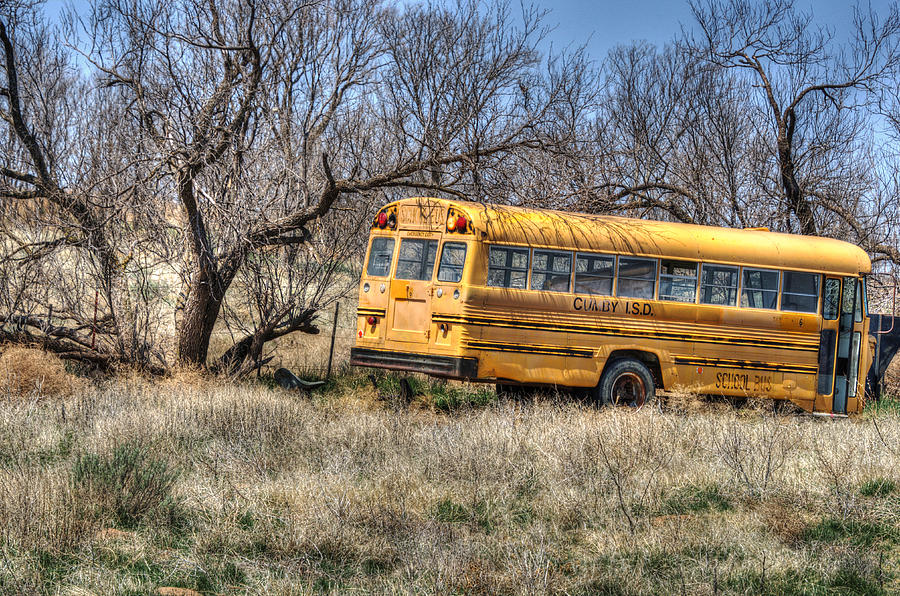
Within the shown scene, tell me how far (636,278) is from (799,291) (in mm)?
2551

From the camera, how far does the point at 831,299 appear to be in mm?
11477

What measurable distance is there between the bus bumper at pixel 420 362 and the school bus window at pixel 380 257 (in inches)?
43.9

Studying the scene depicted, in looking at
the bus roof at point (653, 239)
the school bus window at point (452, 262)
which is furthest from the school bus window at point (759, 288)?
the school bus window at point (452, 262)

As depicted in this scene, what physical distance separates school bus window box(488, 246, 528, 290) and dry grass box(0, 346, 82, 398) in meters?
5.78

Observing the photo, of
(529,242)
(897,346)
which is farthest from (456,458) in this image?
(897,346)

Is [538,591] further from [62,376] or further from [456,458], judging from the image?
[62,376]

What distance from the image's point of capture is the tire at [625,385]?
35.0 feet

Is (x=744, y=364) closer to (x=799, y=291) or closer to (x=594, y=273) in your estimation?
(x=799, y=291)

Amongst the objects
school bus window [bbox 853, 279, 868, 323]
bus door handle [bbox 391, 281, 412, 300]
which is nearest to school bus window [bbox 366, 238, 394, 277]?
bus door handle [bbox 391, 281, 412, 300]

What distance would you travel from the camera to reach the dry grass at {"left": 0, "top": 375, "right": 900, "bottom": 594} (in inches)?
184

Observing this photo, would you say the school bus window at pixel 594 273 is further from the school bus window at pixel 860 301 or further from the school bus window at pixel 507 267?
the school bus window at pixel 860 301

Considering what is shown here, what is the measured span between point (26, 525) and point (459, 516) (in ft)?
9.49

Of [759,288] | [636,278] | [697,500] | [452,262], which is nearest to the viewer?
[697,500]

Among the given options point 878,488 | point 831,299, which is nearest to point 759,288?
point 831,299
